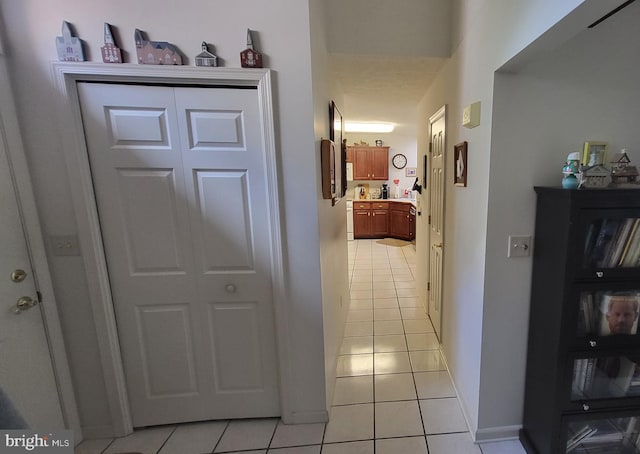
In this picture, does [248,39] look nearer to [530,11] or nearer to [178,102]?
[178,102]

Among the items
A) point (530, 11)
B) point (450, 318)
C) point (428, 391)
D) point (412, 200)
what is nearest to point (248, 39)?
point (530, 11)

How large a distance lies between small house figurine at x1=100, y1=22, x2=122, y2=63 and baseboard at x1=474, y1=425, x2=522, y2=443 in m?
2.80

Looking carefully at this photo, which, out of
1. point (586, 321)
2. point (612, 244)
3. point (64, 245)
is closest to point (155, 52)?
point (64, 245)

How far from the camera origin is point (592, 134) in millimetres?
1335

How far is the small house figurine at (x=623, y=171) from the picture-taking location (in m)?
1.25

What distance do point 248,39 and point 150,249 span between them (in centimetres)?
125

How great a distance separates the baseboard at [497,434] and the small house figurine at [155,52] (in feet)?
8.63

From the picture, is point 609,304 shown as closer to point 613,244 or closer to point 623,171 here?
point 613,244

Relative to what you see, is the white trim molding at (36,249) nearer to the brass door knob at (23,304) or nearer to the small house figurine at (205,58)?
the brass door knob at (23,304)

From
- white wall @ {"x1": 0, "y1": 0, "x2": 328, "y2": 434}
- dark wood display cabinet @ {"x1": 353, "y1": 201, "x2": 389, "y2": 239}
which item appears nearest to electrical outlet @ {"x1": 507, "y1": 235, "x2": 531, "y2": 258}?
white wall @ {"x1": 0, "y1": 0, "x2": 328, "y2": 434}

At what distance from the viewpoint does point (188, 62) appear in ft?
4.51

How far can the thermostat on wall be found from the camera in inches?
58.4

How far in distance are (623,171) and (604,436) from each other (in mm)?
1354

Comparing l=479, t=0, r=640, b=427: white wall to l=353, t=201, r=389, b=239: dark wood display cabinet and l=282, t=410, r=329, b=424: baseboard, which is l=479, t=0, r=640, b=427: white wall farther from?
l=353, t=201, r=389, b=239: dark wood display cabinet
